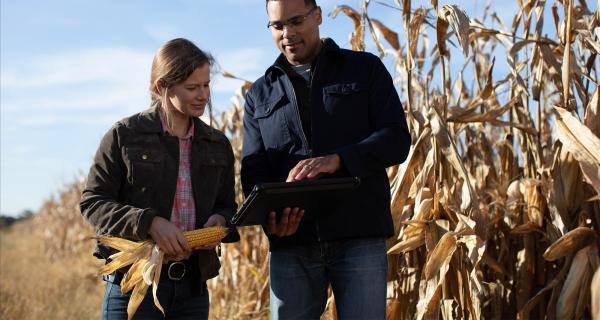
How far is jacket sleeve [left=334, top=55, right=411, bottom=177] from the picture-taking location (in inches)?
80.7

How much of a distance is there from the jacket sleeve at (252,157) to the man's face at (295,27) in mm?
256

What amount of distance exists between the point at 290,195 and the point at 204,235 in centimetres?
35

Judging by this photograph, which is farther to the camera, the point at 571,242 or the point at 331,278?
the point at 571,242

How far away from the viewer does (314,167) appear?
197 cm

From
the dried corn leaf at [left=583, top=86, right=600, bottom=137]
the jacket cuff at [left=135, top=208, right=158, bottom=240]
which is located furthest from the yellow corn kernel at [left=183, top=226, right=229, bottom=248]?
the dried corn leaf at [left=583, top=86, right=600, bottom=137]

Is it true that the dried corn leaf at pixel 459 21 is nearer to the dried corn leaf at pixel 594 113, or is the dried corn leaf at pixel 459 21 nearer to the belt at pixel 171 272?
the dried corn leaf at pixel 594 113

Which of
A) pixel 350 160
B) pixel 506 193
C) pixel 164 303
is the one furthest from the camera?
pixel 506 193

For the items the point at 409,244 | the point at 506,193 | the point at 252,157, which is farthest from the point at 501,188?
the point at 252,157

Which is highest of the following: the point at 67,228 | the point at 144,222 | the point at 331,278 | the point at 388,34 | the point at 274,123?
the point at 388,34

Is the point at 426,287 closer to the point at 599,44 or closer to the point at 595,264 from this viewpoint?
the point at 595,264

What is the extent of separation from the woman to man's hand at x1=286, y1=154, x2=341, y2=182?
1.27 feet

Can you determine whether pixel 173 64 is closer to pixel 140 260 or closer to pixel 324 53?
pixel 324 53

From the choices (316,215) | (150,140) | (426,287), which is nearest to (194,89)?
(150,140)

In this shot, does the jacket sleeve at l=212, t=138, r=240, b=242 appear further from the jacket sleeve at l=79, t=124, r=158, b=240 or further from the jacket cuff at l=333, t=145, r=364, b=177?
the jacket cuff at l=333, t=145, r=364, b=177
